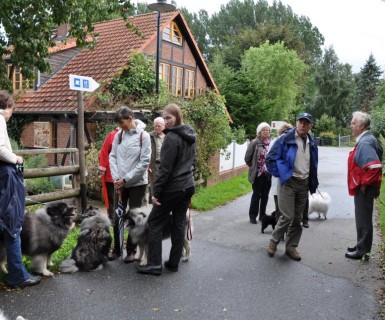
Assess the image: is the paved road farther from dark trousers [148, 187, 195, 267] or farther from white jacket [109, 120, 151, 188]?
white jacket [109, 120, 151, 188]

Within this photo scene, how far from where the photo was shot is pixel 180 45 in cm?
2192

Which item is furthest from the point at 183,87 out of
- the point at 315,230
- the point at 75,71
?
the point at 315,230

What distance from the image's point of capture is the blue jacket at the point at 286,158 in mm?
6027

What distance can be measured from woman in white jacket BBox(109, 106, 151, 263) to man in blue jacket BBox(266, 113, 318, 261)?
188cm

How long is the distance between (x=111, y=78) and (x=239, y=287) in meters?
12.5

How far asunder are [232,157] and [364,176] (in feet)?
34.1

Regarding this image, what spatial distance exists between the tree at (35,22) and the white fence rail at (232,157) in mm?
6481

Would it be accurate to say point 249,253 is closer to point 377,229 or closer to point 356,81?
point 377,229

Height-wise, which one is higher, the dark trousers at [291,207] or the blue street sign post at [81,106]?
the blue street sign post at [81,106]

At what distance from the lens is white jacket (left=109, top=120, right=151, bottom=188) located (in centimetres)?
575

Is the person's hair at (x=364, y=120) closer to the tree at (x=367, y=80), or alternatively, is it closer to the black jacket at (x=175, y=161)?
the black jacket at (x=175, y=161)

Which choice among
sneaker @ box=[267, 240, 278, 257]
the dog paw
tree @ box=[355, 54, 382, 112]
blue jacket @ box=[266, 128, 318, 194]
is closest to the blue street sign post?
the dog paw

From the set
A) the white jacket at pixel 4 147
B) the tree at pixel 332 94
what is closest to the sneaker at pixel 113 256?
the white jacket at pixel 4 147

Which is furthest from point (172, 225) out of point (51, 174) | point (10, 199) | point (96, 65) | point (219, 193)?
point (96, 65)
